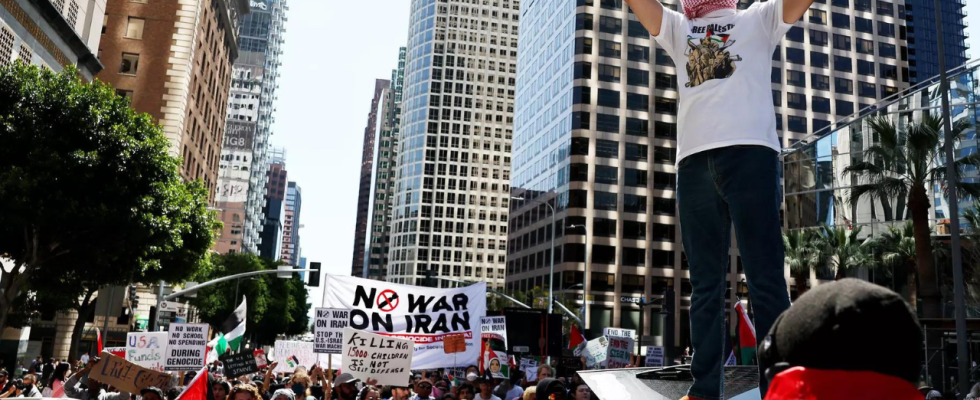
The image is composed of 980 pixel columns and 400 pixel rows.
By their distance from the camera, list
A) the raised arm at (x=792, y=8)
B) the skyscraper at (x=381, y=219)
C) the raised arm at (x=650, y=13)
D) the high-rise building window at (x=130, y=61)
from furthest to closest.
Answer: the skyscraper at (x=381, y=219) < the high-rise building window at (x=130, y=61) < the raised arm at (x=650, y=13) < the raised arm at (x=792, y=8)

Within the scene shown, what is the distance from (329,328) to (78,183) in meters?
13.3

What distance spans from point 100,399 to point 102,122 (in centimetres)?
1369

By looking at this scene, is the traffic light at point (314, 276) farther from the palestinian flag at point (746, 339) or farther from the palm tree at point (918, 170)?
the palestinian flag at point (746, 339)

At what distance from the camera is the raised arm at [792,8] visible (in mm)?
3474

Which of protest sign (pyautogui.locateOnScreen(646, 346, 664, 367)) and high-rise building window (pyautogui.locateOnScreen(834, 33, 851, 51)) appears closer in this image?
protest sign (pyautogui.locateOnScreen(646, 346, 664, 367))

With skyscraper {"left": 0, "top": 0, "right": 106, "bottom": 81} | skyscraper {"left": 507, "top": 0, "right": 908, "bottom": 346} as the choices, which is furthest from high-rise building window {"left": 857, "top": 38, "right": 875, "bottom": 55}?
skyscraper {"left": 0, "top": 0, "right": 106, "bottom": 81}

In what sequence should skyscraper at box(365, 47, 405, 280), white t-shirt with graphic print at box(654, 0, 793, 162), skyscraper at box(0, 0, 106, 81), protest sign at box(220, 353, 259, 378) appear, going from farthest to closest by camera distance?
skyscraper at box(365, 47, 405, 280), skyscraper at box(0, 0, 106, 81), protest sign at box(220, 353, 259, 378), white t-shirt with graphic print at box(654, 0, 793, 162)

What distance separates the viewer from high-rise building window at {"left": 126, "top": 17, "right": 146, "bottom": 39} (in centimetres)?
5078

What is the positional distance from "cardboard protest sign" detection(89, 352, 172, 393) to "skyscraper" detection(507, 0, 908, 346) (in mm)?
66370

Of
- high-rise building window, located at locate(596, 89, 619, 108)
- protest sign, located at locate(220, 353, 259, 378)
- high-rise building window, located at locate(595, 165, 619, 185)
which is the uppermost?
high-rise building window, located at locate(596, 89, 619, 108)

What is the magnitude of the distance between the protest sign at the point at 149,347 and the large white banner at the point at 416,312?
12.8ft

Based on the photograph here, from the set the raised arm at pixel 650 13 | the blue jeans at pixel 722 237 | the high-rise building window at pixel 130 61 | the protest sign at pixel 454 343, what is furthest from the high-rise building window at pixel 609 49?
the blue jeans at pixel 722 237

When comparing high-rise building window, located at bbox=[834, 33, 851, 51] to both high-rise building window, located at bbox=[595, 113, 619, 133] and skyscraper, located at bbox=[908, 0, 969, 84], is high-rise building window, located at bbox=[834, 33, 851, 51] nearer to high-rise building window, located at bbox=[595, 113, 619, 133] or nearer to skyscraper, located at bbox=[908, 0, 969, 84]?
high-rise building window, located at bbox=[595, 113, 619, 133]

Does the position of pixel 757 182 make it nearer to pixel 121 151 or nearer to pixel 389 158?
pixel 121 151
